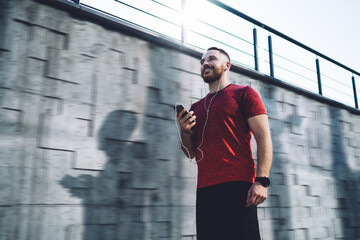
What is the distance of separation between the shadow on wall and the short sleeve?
3.13 ft

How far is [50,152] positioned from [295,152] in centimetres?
295

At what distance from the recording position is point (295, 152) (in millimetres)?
3580

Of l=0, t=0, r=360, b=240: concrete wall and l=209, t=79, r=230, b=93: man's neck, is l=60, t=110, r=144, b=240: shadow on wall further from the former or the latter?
l=209, t=79, r=230, b=93: man's neck

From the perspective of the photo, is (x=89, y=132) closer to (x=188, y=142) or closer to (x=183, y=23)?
(x=188, y=142)

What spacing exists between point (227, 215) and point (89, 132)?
1.15m

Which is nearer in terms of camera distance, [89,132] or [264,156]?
[264,156]

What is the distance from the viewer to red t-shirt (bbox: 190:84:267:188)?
5.63 feet

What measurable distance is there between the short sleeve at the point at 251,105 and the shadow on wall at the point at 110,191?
954mm

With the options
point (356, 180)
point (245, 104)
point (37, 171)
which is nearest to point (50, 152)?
point (37, 171)

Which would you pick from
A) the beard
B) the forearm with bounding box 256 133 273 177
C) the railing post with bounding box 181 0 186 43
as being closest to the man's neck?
the beard

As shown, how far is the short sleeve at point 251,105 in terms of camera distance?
5.76 feet

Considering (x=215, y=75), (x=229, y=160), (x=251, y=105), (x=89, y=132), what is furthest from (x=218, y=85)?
(x=89, y=132)

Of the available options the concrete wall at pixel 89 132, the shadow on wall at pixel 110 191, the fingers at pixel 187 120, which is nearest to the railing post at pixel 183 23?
the concrete wall at pixel 89 132

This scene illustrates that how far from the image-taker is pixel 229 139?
69.9 inches
